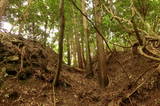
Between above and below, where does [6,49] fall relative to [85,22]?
below

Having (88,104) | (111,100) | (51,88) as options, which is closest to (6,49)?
(51,88)

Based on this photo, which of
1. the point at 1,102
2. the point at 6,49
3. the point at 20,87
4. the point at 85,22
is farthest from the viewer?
the point at 85,22

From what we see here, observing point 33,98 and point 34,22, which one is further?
point 34,22

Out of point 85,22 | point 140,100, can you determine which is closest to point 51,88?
point 140,100

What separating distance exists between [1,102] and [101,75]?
3.82 meters

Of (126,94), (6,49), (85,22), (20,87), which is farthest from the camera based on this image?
(85,22)

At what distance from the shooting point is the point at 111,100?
5523 mm

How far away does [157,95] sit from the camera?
504cm

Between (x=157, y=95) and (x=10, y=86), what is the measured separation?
14.2 ft

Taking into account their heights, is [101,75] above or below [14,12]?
below

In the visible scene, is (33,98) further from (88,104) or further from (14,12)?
(14,12)

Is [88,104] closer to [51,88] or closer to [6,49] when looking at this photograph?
[51,88]

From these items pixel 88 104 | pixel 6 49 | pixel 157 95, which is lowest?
pixel 88 104

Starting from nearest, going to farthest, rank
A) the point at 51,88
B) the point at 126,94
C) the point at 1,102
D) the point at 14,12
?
the point at 1,102
the point at 126,94
the point at 51,88
the point at 14,12
